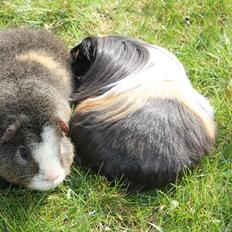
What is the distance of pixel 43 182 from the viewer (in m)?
3.95

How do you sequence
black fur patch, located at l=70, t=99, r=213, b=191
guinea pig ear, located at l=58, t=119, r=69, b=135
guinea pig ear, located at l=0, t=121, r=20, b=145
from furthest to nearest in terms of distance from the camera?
black fur patch, located at l=70, t=99, r=213, b=191
guinea pig ear, located at l=58, t=119, r=69, b=135
guinea pig ear, located at l=0, t=121, r=20, b=145

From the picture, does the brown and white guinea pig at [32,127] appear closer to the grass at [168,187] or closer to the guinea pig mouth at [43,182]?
the guinea pig mouth at [43,182]

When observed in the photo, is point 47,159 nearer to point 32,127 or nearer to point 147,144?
point 32,127

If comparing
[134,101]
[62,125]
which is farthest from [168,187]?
[62,125]

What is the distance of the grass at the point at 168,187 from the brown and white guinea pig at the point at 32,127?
0.85 feet

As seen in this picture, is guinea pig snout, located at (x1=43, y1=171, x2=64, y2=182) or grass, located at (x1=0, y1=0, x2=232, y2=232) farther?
grass, located at (x1=0, y1=0, x2=232, y2=232)

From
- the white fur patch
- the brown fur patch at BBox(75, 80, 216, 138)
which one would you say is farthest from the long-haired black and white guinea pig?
the white fur patch

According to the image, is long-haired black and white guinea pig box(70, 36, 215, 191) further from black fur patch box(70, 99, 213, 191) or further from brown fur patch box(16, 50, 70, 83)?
brown fur patch box(16, 50, 70, 83)

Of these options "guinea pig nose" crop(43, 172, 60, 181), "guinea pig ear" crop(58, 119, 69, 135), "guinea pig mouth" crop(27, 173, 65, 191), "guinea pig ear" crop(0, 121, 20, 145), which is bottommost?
"guinea pig mouth" crop(27, 173, 65, 191)

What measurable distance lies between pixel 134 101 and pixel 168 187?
668 millimetres

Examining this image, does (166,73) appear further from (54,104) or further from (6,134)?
(6,134)

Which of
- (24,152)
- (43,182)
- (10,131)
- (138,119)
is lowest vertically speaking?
(43,182)

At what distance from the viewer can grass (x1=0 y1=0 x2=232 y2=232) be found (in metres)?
4.21

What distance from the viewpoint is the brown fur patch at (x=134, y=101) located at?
4332 mm
